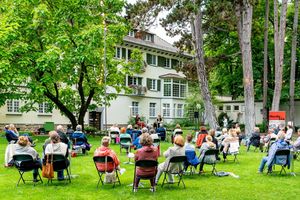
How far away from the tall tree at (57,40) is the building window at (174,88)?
1997 cm

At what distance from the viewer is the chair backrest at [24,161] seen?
9.12m

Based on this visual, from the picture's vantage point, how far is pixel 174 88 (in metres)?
46.7

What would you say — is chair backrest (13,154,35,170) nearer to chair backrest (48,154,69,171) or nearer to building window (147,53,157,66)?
chair backrest (48,154,69,171)

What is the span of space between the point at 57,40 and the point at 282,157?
1501 cm

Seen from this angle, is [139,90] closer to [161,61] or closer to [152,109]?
[152,109]

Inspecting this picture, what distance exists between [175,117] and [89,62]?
76.9 ft

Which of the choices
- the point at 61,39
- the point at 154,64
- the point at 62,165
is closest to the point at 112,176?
the point at 62,165

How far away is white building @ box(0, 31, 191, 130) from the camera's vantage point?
39406 mm

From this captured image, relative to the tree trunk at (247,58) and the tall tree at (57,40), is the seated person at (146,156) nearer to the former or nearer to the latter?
the tall tree at (57,40)

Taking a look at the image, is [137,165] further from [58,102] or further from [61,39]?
[58,102]

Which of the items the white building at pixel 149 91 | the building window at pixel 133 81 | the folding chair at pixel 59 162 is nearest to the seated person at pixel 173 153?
the folding chair at pixel 59 162

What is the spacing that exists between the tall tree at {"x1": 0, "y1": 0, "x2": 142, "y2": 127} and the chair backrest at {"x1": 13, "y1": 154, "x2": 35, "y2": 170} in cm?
1205

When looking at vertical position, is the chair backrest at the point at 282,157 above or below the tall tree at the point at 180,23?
below

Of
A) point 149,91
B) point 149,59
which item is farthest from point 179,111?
point 149,59
